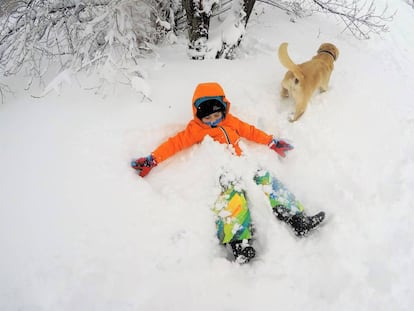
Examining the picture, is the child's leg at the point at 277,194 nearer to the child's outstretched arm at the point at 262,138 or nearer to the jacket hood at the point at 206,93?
the child's outstretched arm at the point at 262,138

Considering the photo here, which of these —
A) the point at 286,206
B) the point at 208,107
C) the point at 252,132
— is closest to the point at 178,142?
the point at 208,107

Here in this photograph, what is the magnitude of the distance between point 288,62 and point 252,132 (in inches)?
30.0

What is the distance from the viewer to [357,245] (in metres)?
Answer: 2.53

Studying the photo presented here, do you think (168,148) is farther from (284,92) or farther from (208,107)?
(284,92)

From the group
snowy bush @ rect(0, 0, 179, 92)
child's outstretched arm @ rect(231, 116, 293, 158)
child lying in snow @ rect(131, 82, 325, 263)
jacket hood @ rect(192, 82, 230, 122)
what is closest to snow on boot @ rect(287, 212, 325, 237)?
child lying in snow @ rect(131, 82, 325, 263)

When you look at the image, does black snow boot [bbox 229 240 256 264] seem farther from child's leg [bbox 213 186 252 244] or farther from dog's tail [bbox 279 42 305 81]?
dog's tail [bbox 279 42 305 81]

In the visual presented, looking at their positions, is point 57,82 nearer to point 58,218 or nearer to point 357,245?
point 58,218

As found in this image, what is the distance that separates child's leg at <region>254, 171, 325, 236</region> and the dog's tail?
1.06 m

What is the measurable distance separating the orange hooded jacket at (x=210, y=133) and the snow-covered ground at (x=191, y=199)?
134mm

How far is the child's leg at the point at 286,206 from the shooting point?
8.49 feet

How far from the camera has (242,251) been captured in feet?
7.97

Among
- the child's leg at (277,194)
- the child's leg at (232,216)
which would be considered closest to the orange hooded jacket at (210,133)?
the child's leg at (277,194)

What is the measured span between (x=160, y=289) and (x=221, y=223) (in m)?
0.71

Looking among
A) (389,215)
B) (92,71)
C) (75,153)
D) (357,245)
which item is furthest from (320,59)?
(75,153)
